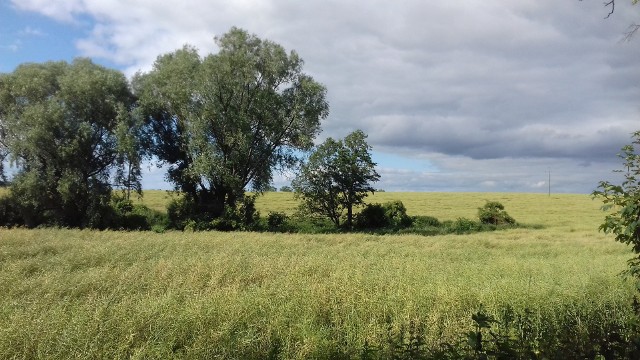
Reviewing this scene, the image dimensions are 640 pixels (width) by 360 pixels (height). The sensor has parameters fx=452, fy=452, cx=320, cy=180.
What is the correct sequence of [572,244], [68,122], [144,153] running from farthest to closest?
[144,153] → [68,122] → [572,244]

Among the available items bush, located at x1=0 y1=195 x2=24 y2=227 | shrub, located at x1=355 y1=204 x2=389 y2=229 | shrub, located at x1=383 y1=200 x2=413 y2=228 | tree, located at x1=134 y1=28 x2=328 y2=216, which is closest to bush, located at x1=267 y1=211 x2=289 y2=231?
tree, located at x1=134 y1=28 x2=328 y2=216

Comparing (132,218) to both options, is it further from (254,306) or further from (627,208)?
(627,208)

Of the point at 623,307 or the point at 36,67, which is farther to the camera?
the point at 36,67

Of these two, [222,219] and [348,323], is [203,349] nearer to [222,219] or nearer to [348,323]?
[348,323]

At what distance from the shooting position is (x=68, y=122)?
121ft

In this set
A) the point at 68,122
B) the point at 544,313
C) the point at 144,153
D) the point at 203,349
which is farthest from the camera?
the point at 144,153

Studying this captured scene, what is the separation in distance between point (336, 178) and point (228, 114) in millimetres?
12347

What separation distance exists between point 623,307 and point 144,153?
38245 millimetres

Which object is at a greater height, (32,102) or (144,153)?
(32,102)

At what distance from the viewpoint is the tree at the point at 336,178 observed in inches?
1726

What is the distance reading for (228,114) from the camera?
37.9 metres

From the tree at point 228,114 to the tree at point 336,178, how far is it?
335 cm

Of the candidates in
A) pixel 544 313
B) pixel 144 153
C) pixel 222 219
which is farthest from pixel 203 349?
pixel 144 153

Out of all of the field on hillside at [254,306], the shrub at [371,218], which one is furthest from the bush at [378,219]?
the field on hillside at [254,306]
